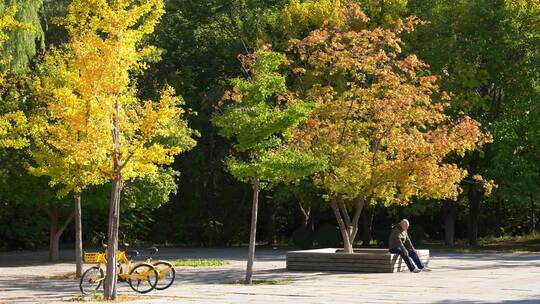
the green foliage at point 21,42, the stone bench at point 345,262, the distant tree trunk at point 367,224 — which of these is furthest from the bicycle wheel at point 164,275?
the distant tree trunk at point 367,224

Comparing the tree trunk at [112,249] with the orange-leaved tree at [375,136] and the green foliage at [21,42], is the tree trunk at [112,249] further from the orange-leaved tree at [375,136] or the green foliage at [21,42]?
the green foliage at [21,42]

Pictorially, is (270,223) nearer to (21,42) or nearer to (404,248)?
(404,248)

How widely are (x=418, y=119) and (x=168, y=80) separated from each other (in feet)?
59.5

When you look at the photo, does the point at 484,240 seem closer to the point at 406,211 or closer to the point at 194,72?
the point at 406,211

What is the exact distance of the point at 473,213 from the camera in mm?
39344

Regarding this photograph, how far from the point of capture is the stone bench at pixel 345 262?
22.2 metres

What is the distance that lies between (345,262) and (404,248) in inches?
61.4

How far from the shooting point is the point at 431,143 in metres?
24.2

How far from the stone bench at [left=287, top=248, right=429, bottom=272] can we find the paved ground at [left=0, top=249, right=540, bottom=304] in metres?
0.63

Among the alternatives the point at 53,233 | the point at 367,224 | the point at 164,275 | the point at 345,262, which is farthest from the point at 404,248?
the point at 367,224

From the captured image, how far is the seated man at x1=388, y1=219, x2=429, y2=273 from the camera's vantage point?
22.2 metres

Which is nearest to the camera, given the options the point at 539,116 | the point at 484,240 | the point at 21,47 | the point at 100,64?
the point at 100,64

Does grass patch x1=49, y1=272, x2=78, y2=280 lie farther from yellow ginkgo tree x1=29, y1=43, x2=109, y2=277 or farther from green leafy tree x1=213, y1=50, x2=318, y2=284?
green leafy tree x1=213, y1=50, x2=318, y2=284

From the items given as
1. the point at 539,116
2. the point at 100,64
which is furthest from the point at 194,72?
the point at 100,64
